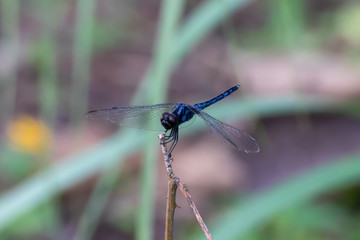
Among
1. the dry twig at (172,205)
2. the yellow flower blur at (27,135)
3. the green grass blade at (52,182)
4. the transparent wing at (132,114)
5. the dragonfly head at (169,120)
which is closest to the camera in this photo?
the dry twig at (172,205)

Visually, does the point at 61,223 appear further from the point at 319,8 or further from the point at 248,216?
the point at 319,8

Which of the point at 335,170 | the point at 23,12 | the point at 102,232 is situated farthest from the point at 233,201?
the point at 23,12

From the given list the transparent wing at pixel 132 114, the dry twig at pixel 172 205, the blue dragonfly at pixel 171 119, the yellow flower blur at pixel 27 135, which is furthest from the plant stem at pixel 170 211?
the yellow flower blur at pixel 27 135

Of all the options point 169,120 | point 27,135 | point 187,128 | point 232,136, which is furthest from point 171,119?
point 27,135

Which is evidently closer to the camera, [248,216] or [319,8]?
[248,216]

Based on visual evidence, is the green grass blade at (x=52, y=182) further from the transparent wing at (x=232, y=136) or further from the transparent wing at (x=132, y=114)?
the transparent wing at (x=232, y=136)

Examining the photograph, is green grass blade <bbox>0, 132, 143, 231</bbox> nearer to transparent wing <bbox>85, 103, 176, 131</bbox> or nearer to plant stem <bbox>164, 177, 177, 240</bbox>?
transparent wing <bbox>85, 103, 176, 131</bbox>

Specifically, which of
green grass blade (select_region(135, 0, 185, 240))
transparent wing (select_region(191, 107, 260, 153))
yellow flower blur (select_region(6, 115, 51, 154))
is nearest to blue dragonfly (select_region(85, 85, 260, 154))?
transparent wing (select_region(191, 107, 260, 153))
